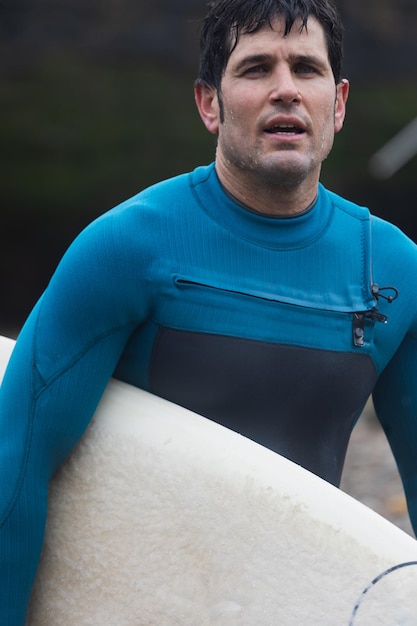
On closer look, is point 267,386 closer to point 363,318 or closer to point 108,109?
point 363,318

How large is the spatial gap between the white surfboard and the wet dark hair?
63 cm

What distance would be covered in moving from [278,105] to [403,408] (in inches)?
25.9

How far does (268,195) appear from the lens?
190cm

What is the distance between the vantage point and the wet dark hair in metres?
1.87

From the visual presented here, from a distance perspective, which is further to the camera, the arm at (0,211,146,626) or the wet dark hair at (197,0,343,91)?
the wet dark hair at (197,0,343,91)

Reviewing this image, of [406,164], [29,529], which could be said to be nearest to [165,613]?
[29,529]

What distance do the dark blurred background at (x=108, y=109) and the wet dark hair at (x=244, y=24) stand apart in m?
5.57

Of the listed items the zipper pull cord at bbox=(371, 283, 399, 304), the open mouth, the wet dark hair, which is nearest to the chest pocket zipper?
the zipper pull cord at bbox=(371, 283, 399, 304)

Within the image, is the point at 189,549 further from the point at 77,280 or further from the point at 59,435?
the point at 77,280

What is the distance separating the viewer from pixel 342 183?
26.0 feet

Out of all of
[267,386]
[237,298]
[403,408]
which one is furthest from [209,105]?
[403,408]

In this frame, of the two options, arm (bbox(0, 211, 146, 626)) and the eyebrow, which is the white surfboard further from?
the eyebrow

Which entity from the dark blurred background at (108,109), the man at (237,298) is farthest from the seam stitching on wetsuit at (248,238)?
the dark blurred background at (108,109)

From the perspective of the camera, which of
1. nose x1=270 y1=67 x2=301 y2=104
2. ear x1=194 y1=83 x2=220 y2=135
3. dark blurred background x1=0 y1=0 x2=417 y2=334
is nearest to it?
nose x1=270 y1=67 x2=301 y2=104
